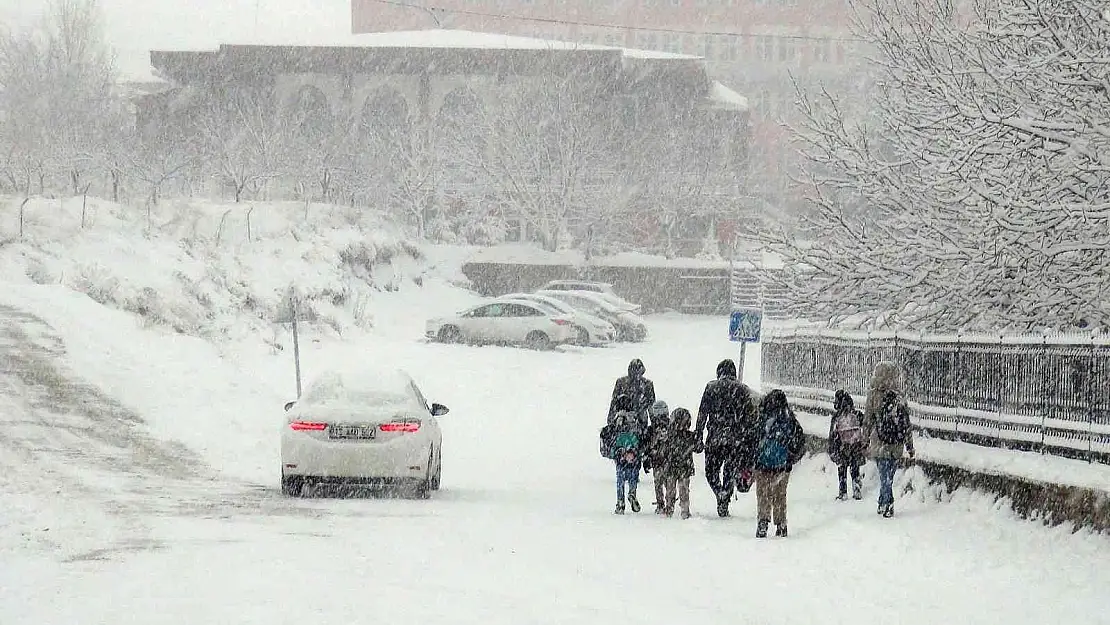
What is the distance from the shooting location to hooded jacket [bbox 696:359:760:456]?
13.7m

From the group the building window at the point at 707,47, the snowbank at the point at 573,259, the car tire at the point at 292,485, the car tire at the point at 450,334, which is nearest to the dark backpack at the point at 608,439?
the car tire at the point at 292,485

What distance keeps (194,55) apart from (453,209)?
43.3 feet

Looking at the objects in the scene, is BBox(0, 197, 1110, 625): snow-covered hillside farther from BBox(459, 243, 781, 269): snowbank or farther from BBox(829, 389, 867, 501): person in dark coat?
BBox(459, 243, 781, 269): snowbank

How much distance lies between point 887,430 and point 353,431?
204 inches

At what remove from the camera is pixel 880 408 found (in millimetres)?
14188

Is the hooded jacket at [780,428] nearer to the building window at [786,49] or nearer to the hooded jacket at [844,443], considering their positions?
the hooded jacket at [844,443]

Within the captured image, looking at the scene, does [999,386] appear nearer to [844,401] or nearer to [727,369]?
[844,401]

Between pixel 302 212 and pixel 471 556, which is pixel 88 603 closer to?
pixel 471 556

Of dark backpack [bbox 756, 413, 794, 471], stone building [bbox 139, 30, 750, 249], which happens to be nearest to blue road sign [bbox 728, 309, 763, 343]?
dark backpack [bbox 756, 413, 794, 471]

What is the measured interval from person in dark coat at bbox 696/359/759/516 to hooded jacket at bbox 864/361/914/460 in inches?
48.9

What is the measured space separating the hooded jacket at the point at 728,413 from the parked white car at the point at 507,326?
75.6 feet

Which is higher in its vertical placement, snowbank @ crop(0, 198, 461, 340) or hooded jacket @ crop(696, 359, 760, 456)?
snowbank @ crop(0, 198, 461, 340)

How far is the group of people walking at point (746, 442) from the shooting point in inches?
506

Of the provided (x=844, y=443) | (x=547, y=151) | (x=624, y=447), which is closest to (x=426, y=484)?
(x=624, y=447)
